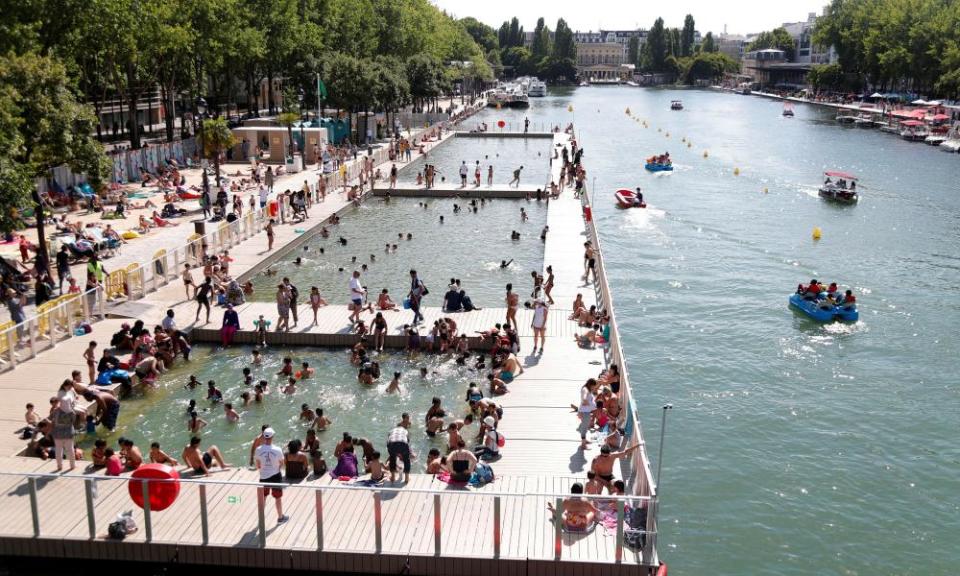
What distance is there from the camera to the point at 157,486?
533 inches

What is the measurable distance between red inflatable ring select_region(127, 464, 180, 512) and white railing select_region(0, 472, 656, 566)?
0.15ft

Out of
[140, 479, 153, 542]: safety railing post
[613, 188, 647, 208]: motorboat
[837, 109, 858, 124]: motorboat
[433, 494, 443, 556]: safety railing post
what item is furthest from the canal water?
[837, 109, 858, 124]: motorboat

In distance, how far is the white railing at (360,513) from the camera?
1327cm

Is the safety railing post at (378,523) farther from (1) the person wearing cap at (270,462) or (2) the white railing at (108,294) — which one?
(2) the white railing at (108,294)

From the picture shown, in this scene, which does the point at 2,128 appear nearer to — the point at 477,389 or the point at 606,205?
the point at 477,389

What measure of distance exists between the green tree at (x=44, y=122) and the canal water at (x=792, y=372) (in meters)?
20.3

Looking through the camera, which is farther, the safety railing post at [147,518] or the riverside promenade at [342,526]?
the safety railing post at [147,518]

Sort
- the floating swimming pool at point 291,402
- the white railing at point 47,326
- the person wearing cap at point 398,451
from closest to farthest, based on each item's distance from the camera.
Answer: the person wearing cap at point 398,451 → the floating swimming pool at point 291,402 → the white railing at point 47,326

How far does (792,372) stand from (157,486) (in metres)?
19.2

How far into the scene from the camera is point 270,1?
226 ft

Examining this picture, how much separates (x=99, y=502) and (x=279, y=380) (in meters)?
7.91

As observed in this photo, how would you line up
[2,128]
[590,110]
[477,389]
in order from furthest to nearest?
[590,110] < [2,128] < [477,389]

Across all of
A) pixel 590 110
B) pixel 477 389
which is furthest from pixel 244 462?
pixel 590 110

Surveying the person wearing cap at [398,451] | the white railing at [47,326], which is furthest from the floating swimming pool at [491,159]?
the person wearing cap at [398,451]
